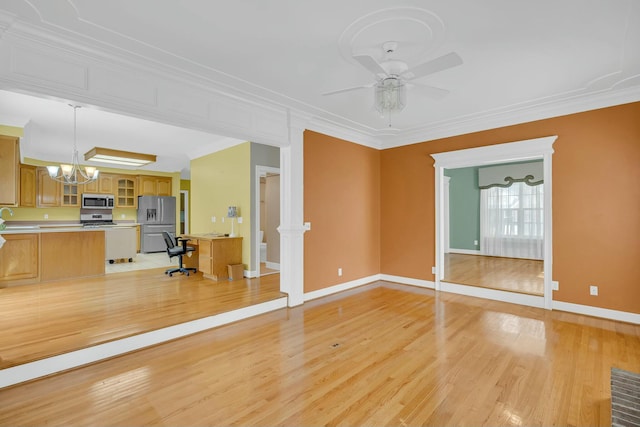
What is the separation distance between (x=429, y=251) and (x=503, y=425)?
3628 millimetres

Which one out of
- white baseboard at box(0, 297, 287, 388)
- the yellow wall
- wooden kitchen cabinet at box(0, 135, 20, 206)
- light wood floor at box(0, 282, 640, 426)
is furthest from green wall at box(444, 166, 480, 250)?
wooden kitchen cabinet at box(0, 135, 20, 206)

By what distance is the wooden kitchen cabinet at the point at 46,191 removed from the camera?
764cm

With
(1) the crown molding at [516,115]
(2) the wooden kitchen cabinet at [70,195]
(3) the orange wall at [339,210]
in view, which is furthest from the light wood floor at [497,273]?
(2) the wooden kitchen cabinet at [70,195]

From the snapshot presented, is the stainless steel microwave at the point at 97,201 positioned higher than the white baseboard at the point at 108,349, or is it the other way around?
the stainless steel microwave at the point at 97,201

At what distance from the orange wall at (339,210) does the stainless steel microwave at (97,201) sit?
6918mm

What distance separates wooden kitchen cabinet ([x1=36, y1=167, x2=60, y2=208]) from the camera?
764 centimetres

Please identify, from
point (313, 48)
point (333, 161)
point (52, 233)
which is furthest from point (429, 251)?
point (52, 233)

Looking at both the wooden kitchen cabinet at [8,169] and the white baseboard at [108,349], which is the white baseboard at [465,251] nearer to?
the white baseboard at [108,349]

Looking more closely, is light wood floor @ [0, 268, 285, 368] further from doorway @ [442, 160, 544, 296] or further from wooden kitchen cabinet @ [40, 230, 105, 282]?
doorway @ [442, 160, 544, 296]

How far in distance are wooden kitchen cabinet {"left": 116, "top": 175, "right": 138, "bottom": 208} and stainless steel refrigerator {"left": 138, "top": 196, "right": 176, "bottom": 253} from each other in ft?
0.73

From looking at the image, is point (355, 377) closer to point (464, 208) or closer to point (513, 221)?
point (513, 221)

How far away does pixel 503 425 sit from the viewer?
77.4 inches

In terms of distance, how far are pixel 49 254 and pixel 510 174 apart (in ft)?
33.7

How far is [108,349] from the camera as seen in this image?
2.88 meters
